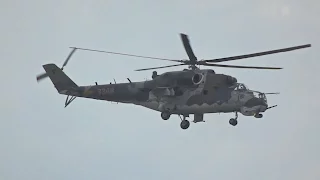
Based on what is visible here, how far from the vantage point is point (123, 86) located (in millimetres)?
36500

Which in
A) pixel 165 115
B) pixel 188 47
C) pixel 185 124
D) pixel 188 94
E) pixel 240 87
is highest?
pixel 188 47

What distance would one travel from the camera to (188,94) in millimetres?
34625

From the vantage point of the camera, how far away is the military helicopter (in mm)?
33406

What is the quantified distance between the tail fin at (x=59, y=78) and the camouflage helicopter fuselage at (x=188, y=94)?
165 cm

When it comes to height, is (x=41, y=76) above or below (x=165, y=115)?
above

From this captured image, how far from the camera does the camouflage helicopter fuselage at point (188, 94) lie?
3359cm

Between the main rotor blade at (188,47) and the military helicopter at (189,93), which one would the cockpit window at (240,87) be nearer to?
the military helicopter at (189,93)

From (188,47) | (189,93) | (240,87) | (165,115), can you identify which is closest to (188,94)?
(189,93)

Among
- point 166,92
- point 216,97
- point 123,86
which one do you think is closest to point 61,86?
point 123,86

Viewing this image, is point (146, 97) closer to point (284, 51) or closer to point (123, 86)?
point (123, 86)

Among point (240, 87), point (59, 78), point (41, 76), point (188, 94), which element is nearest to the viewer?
point (240, 87)

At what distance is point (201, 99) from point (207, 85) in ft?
2.72

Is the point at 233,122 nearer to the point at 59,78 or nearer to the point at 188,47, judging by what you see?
the point at 188,47

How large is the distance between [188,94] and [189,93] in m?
0.08
